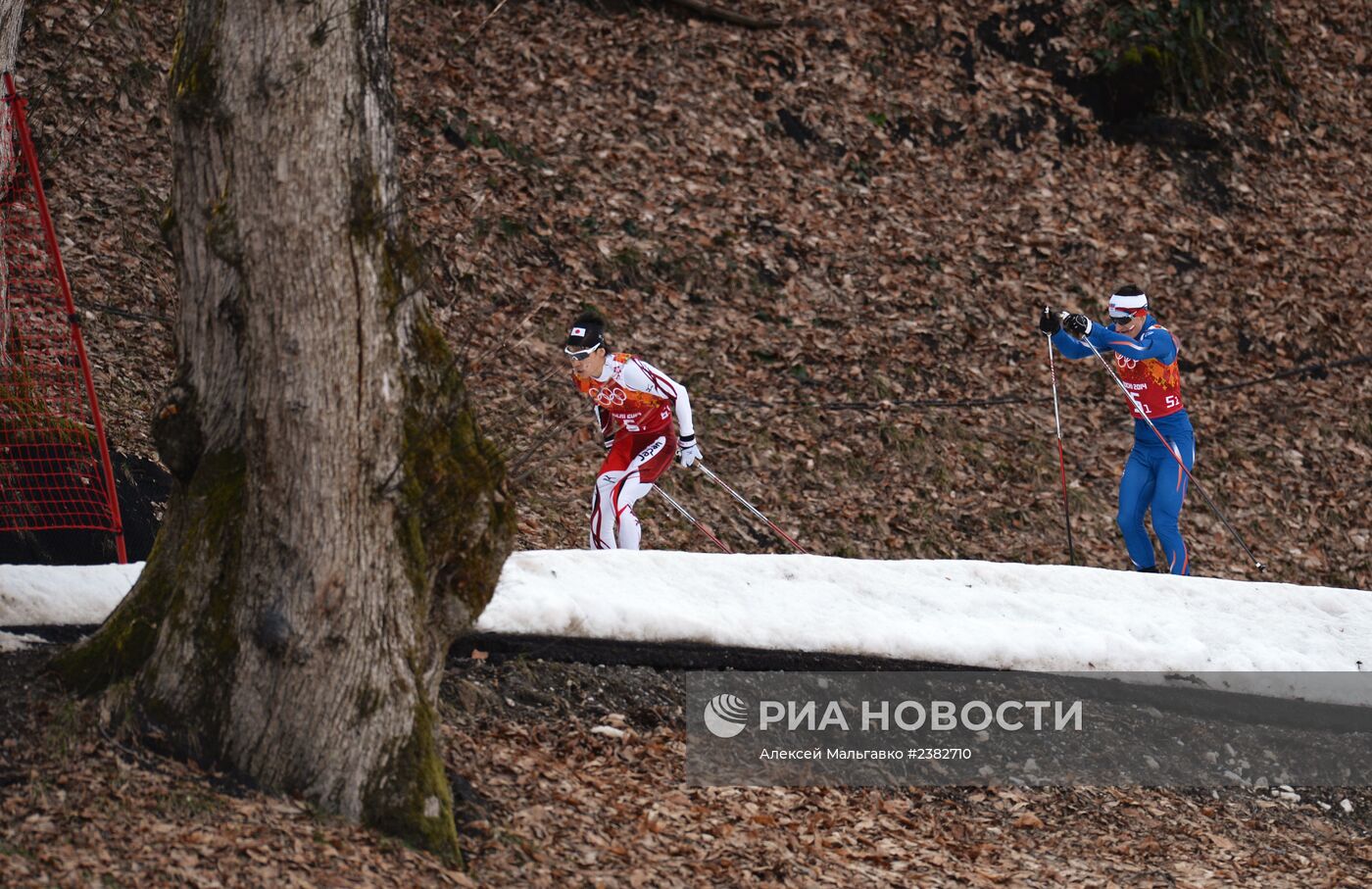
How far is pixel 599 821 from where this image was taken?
588 cm

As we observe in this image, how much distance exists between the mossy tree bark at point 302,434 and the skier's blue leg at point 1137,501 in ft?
22.1

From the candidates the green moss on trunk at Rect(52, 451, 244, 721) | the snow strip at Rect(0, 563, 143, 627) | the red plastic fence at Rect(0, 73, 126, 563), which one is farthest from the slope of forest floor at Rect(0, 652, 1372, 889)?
the red plastic fence at Rect(0, 73, 126, 563)

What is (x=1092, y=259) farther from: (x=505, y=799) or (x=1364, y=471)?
(x=505, y=799)

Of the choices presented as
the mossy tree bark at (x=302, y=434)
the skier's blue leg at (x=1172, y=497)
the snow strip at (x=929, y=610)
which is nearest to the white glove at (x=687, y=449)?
the snow strip at (x=929, y=610)

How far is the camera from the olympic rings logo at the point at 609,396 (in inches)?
386

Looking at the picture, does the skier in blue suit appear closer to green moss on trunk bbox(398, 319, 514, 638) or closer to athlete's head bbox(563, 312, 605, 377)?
athlete's head bbox(563, 312, 605, 377)

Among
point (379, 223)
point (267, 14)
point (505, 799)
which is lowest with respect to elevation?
point (505, 799)

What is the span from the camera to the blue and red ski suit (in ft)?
34.2

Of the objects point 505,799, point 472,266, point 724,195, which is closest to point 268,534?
point 505,799

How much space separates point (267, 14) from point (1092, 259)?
1201 centimetres

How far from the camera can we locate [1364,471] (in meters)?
13.9

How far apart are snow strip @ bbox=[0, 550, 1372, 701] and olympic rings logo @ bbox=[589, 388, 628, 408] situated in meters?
1.76

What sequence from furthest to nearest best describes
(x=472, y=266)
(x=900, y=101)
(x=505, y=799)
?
(x=900, y=101)
(x=472, y=266)
(x=505, y=799)

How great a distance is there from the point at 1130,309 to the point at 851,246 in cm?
476
